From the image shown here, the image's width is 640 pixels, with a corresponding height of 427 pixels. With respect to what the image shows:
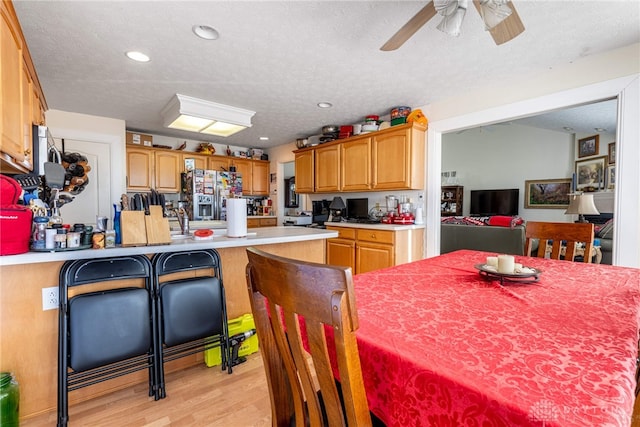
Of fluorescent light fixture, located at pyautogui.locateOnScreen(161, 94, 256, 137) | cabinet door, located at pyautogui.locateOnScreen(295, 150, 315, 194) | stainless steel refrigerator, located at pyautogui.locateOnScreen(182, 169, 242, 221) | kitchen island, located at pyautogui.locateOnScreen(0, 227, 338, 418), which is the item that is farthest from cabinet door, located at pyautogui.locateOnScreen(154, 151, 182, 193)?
kitchen island, located at pyautogui.locateOnScreen(0, 227, 338, 418)

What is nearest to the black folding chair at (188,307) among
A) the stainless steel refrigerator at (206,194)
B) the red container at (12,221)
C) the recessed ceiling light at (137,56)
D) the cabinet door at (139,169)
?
the red container at (12,221)

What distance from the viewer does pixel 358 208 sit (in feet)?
15.0

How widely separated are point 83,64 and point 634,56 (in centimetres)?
446

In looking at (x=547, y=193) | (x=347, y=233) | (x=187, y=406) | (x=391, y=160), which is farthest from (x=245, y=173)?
(x=547, y=193)

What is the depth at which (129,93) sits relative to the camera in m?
3.22

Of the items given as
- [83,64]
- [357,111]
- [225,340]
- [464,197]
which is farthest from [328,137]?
[464,197]

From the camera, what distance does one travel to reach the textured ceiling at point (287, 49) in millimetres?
1851

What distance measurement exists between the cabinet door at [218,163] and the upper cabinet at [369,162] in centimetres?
147

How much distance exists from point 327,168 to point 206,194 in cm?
200

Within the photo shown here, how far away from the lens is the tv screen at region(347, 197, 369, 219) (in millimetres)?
4492

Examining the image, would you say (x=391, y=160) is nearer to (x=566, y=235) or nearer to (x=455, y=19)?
→ (x=566, y=235)

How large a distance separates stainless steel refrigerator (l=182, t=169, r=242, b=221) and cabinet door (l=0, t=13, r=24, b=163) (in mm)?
2768

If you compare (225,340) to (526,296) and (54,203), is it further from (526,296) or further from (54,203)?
(526,296)

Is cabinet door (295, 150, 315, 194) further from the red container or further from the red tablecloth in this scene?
the red tablecloth
